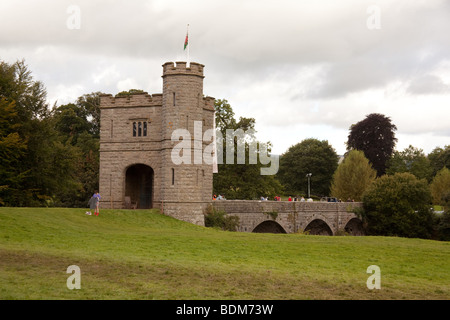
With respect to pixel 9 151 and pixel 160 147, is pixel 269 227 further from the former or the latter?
pixel 9 151

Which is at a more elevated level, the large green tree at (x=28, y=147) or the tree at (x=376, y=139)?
the tree at (x=376, y=139)

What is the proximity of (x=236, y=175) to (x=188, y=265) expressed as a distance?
34.3m

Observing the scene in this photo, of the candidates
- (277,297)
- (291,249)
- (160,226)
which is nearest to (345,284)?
(277,297)

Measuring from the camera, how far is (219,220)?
107 ft

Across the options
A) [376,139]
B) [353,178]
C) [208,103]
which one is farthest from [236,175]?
[376,139]

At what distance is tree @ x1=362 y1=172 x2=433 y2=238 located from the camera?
46.1m

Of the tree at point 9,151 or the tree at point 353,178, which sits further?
the tree at point 353,178

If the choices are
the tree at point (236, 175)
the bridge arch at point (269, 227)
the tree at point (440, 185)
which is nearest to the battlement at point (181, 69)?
the bridge arch at point (269, 227)

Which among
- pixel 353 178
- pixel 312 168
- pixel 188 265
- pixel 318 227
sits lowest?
pixel 318 227

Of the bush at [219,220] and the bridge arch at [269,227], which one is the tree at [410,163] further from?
the bush at [219,220]

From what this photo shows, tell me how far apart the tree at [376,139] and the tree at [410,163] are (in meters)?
1.34

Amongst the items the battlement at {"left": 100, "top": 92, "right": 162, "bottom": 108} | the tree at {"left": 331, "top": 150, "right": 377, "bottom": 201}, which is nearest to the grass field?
the battlement at {"left": 100, "top": 92, "right": 162, "bottom": 108}

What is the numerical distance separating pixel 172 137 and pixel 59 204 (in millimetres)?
20621

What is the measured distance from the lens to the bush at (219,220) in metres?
32.1
